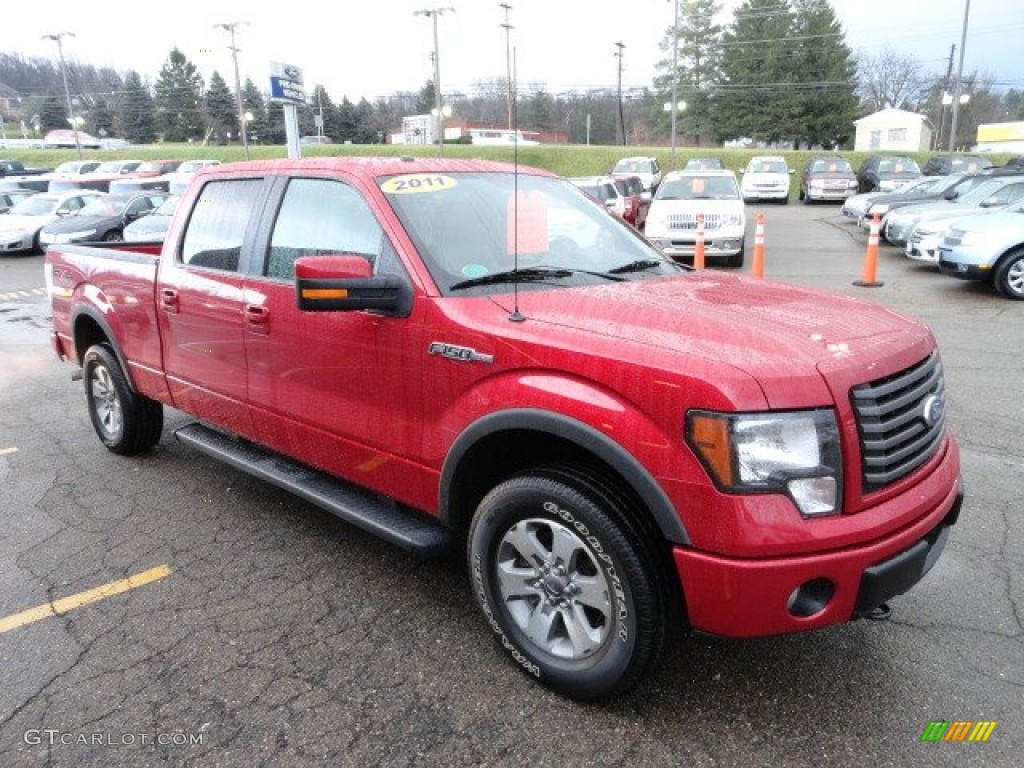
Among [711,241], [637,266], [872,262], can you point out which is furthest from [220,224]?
[711,241]

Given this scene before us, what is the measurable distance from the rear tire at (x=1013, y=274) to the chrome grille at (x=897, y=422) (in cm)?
917

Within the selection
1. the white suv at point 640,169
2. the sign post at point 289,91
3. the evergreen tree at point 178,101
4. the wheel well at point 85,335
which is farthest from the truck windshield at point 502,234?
the evergreen tree at point 178,101

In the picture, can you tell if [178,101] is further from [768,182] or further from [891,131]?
[768,182]

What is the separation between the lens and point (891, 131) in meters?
56.8

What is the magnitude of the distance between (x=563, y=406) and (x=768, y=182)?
29.4m

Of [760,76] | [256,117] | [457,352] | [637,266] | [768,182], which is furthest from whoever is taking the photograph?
[256,117]

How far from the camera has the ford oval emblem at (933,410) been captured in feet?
8.54

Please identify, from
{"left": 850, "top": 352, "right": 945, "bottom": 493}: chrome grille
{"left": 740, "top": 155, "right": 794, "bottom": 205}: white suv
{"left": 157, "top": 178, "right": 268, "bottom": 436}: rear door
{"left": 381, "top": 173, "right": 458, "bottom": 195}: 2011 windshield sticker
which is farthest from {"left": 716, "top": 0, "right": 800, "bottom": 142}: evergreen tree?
{"left": 850, "top": 352, "right": 945, "bottom": 493}: chrome grille

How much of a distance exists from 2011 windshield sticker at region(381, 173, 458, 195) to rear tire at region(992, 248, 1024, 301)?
31.5 ft

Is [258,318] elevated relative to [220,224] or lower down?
lower down

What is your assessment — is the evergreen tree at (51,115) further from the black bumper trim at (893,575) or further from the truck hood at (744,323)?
the black bumper trim at (893,575)

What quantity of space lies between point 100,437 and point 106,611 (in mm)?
2495

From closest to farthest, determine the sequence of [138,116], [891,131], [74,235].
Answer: [74,235] → [891,131] → [138,116]

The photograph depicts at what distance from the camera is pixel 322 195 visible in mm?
3529
